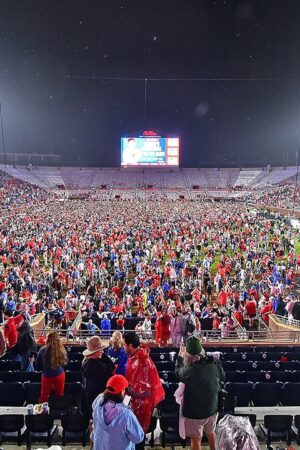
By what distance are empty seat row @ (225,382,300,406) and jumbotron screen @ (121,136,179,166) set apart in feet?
218

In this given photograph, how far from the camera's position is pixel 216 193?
78.2 m

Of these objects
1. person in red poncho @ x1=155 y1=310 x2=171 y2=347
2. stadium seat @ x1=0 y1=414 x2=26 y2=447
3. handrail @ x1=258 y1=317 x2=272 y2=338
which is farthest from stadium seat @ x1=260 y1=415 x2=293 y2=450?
handrail @ x1=258 y1=317 x2=272 y2=338

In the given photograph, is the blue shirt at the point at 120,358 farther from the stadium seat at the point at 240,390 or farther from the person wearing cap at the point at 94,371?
the stadium seat at the point at 240,390

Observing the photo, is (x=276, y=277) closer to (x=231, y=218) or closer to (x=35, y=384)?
(x=35, y=384)

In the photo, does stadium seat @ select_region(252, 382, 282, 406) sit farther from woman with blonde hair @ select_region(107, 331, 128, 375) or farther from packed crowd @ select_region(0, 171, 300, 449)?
woman with blonde hair @ select_region(107, 331, 128, 375)

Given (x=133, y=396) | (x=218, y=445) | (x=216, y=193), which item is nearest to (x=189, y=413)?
(x=133, y=396)

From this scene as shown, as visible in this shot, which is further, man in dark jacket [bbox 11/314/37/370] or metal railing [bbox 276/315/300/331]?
metal railing [bbox 276/315/300/331]

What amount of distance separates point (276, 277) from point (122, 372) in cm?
1422

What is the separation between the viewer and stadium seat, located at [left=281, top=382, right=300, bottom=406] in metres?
5.85

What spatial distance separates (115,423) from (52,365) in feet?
7.48

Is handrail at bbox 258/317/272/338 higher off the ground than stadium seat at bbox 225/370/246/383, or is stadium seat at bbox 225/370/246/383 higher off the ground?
stadium seat at bbox 225/370/246/383

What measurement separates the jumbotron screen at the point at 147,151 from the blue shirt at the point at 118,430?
226 feet

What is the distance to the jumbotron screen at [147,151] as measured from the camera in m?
71.2

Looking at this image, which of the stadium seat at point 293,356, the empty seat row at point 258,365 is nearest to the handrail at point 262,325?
the stadium seat at point 293,356
